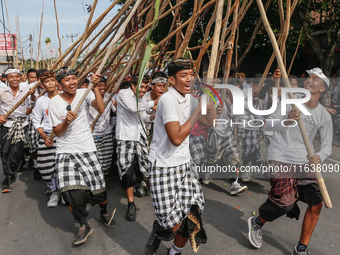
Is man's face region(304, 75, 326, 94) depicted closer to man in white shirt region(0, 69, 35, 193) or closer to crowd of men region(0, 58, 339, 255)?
crowd of men region(0, 58, 339, 255)

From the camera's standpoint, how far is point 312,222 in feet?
8.86

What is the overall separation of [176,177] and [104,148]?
7.97 feet

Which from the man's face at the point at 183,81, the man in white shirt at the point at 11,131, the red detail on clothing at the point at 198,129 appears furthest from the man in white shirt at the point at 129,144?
the man in white shirt at the point at 11,131

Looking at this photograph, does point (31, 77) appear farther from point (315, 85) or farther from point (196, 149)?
point (315, 85)

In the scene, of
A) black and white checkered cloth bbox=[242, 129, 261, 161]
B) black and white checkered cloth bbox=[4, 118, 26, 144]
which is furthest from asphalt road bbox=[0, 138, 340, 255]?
black and white checkered cloth bbox=[4, 118, 26, 144]

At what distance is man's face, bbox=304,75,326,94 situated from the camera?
2803 millimetres

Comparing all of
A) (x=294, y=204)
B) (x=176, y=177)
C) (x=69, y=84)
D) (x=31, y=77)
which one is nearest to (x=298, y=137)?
(x=294, y=204)

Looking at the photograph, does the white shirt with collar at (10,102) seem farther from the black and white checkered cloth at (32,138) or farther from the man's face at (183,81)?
the man's face at (183,81)

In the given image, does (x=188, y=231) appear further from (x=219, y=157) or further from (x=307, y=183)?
(x=219, y=157)

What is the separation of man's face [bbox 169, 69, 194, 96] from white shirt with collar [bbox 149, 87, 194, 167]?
0.14 feet

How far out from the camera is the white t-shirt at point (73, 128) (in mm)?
3045

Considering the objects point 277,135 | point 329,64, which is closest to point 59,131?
point 277,135

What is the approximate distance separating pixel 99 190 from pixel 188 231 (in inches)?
45.8

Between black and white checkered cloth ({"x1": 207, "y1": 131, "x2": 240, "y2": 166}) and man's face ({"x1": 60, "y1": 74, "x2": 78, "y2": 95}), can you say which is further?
black and white checkered cloth ({"x1": 207, "y1": 131, "x2": 240, "y2": 166})
